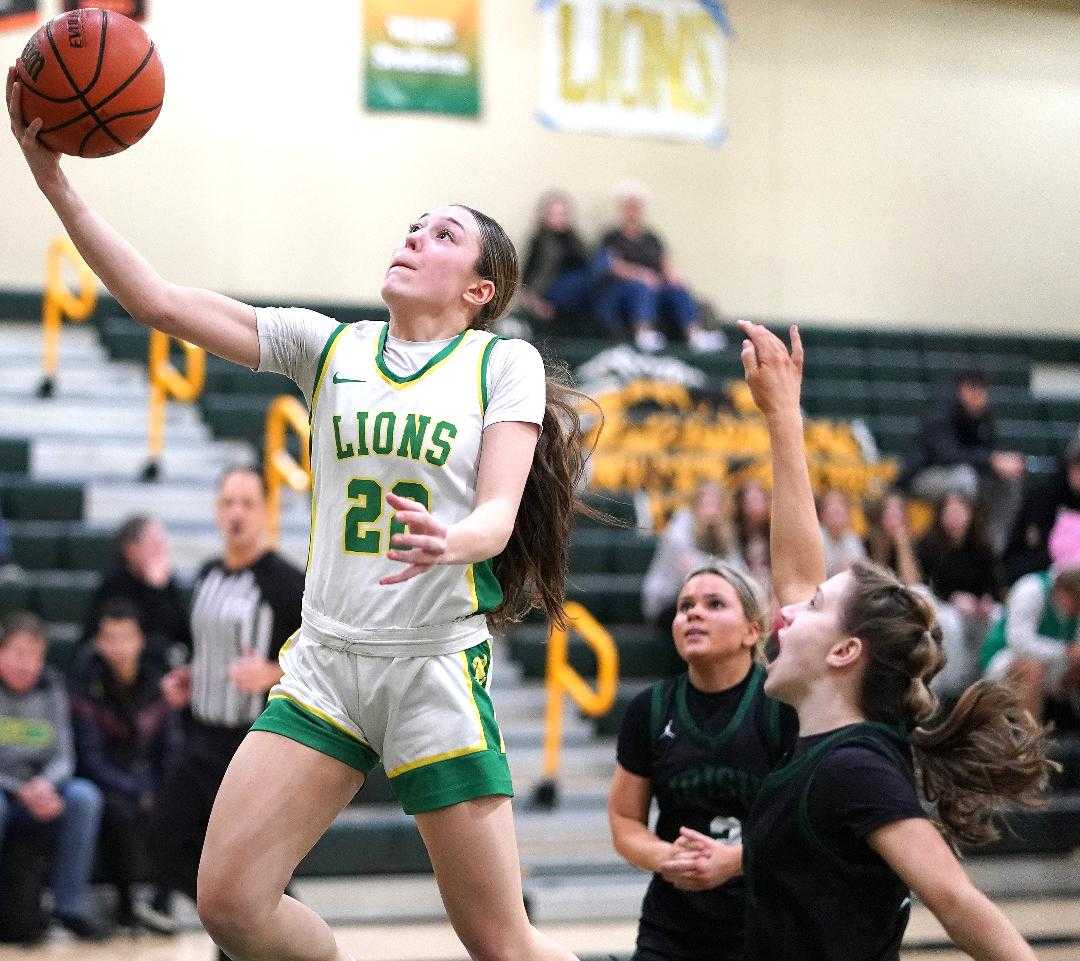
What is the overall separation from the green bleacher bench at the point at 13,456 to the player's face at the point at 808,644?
674 cm

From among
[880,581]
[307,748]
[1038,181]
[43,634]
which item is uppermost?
[1038,181]

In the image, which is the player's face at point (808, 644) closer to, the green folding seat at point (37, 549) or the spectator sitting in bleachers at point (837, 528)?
the spectator sitting in bleachers at point (837, 528)

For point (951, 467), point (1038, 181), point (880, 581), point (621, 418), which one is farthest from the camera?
point (1038, 181)

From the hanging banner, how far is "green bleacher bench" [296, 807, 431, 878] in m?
5.36

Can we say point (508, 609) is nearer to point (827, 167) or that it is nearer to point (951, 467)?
point (951, 467)

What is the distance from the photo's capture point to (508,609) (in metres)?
3.37

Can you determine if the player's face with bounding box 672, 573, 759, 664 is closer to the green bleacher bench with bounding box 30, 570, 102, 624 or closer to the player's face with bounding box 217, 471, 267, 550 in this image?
the player's face with bounding box 217, 471, 267, 550

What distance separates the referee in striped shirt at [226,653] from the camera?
→ 5223 millimetres

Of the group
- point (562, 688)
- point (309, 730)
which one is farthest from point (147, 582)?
point (309, 730)

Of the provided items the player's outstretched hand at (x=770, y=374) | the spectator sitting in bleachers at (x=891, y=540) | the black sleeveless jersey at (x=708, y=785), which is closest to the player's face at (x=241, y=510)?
the black sleeveless jersey at (x=708, y=785)

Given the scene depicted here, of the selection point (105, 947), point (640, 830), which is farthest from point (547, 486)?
point (105, 947)

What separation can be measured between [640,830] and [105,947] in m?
3.04

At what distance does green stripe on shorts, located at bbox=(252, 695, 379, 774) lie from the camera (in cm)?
306

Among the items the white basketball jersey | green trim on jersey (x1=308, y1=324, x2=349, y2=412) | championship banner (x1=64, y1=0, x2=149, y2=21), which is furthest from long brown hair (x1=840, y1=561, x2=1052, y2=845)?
championship banner (x1=64, y1=0, x2=149, y2=21)
